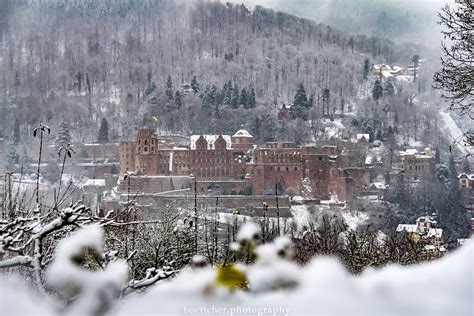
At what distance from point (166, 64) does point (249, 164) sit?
21.2m

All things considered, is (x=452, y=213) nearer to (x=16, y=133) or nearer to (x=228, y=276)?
(x=228, y=276)

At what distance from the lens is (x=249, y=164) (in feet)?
90.5

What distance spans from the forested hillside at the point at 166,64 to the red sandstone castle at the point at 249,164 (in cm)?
512

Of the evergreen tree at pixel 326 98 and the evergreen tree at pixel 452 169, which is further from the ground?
the evergreen tree at pixel 326 98

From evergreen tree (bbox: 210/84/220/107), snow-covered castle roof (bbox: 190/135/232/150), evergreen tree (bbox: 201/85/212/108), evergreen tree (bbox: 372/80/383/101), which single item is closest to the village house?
snow-covered castle roof (bbox: 190/135/232/150)

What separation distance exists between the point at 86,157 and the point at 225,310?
31.1 metres

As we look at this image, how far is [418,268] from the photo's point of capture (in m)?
0.54

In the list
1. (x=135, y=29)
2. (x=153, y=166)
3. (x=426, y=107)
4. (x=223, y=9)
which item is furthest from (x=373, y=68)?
(x=153, y=166)

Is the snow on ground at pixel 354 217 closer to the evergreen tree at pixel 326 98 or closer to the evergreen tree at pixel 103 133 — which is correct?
the evergreen tree at pixel 103 133

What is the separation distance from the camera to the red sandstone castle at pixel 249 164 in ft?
89.5

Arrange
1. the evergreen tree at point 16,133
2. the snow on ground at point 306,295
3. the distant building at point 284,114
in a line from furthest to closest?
the distant building at point 284,114
the evergreen tree at point 16,133
the snow on ground at point 306,295

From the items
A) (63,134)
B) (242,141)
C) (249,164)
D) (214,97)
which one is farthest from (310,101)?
(63,134)

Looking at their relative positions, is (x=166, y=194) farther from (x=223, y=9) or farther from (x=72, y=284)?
(x=223, y=9)

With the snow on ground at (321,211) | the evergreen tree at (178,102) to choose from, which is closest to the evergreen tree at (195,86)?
the evergreen tree at (178,102)
